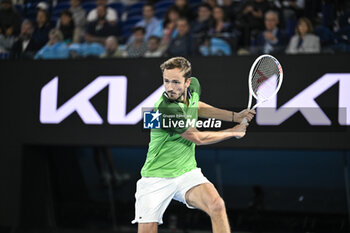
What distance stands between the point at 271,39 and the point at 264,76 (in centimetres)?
211

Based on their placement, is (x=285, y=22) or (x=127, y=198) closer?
(x=285, y=22)

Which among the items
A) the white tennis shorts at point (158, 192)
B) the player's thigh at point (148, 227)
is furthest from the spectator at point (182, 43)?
the player's thigh at point (148, 227)

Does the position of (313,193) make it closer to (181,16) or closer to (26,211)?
(181,16)

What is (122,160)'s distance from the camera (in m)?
9.86

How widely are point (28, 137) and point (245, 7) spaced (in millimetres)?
3606

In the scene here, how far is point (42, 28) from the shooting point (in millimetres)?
8844

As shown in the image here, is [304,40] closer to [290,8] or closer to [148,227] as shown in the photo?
[290,8]

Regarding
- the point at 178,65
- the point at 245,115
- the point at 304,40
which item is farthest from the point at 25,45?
the point at 245,115

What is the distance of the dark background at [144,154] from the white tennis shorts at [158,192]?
2.79 meters

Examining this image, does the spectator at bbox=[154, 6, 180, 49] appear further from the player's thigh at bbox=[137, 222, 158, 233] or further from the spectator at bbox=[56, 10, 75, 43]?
the player's thigh at bbox=[137, 222, 158, 233]

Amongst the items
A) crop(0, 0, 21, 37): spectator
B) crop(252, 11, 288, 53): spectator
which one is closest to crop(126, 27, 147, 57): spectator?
crop(252, 11, 288, 53): spectator

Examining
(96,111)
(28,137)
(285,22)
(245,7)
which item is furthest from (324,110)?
(28,137)

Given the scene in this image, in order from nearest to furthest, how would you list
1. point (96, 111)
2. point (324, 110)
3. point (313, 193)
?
1. point (324, 110)
2. point (96, 111)
3. point (313, 193)

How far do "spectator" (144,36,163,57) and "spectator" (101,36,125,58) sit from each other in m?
0.40
